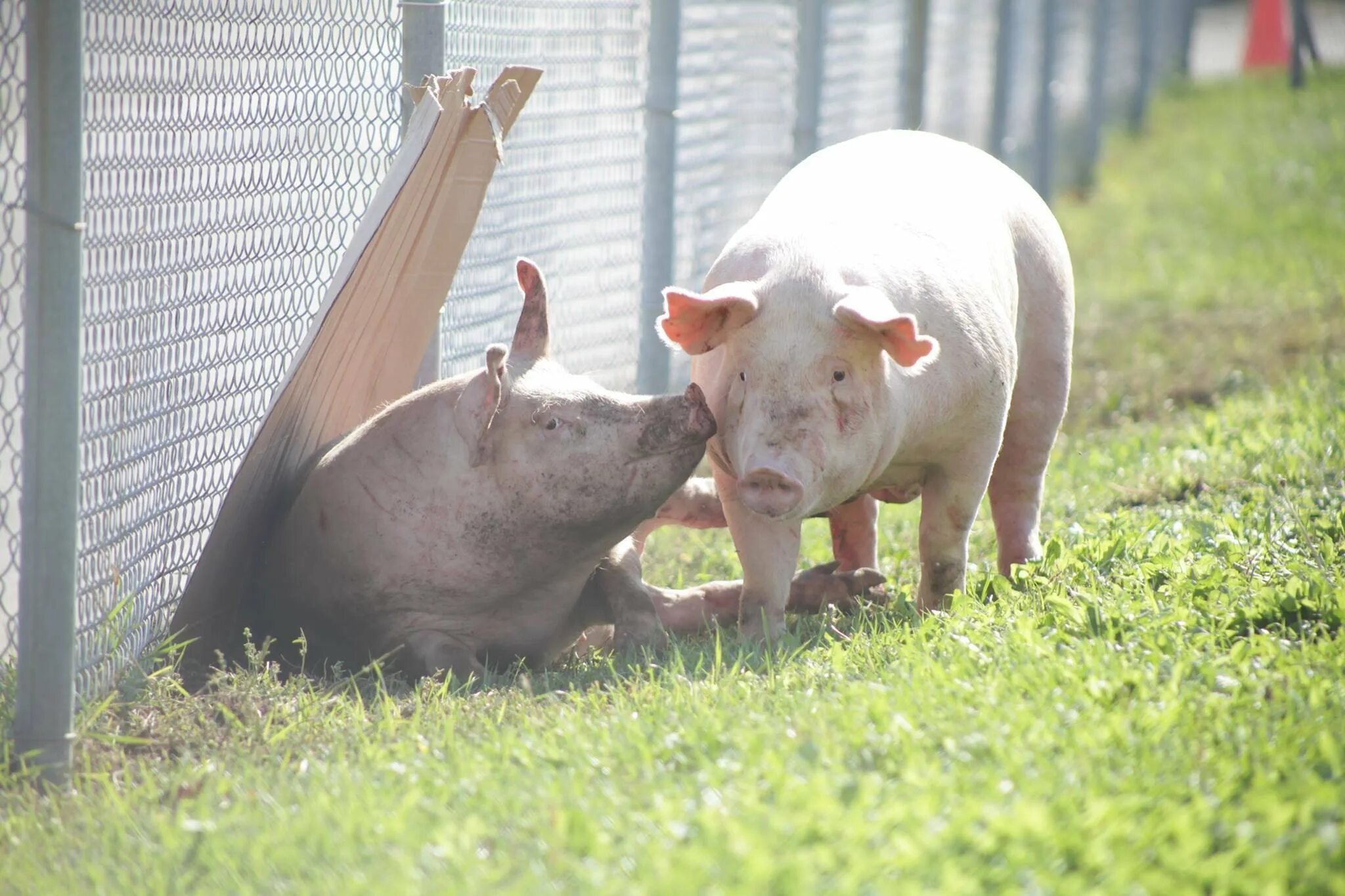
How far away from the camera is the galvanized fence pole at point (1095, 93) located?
14617 mm

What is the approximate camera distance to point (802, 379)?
378cm

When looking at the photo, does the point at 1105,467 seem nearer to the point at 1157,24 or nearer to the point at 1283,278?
the point at 1283,278

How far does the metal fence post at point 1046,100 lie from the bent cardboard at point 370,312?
8.75 meters

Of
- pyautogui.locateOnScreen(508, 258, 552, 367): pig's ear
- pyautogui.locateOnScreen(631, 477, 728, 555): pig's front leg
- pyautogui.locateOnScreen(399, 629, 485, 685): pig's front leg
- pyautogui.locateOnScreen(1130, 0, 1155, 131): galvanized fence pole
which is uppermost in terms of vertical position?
pyautogui.locateOnScreen(1130, 0, 1155, 131): galvanized fence pole

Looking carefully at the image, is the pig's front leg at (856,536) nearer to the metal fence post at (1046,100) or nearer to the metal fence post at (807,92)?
the metal fence post at (807,92)

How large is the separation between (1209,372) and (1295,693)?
4.75 metres

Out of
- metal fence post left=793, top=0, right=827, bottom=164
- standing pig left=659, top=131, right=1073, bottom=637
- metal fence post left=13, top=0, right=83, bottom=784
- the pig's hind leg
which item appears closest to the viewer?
metal fence post left=13, top=0, right=83, bottom=784

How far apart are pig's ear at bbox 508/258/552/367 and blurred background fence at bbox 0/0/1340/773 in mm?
554

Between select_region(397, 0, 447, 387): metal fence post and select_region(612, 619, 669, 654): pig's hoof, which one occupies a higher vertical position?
select_region(397, 0, 447, 387): metal fence post

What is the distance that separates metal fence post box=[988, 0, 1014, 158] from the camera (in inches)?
423

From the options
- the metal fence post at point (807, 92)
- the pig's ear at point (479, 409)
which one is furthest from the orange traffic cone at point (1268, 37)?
the pig's ear at point (479, 409)

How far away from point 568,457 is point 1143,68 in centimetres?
1534

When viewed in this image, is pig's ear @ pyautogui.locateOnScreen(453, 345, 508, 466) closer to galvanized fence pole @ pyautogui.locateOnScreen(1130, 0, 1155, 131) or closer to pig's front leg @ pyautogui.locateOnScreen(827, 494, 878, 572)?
pig's front leg @ pyautogui.locateOnScreen(827, 494, 878, 572)

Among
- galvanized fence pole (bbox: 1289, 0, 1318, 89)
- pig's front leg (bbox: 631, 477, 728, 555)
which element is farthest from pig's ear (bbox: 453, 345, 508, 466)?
galvanized fence pole (bbox: 1289, 0, 1318, 89)
